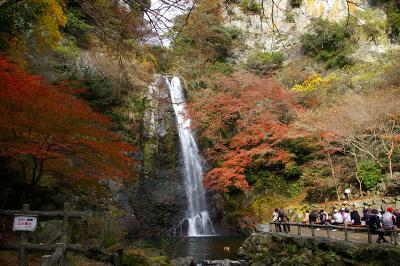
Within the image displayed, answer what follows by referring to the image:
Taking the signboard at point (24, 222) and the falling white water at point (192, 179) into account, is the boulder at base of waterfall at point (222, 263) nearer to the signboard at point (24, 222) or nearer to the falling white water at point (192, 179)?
the falling white water at point (192, 179)

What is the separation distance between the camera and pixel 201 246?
1591 centimetres

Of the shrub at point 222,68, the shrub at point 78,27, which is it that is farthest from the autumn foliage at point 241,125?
the shrub at point 78,27

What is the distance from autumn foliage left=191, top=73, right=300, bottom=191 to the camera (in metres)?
20.2

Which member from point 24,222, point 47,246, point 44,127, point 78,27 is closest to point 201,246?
point 44,127

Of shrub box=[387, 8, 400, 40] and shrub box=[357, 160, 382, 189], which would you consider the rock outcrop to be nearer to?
shrub box=[357, 160, 382, 189]

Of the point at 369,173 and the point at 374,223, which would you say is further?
the point at 369,173

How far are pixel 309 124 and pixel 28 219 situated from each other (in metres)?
16.0

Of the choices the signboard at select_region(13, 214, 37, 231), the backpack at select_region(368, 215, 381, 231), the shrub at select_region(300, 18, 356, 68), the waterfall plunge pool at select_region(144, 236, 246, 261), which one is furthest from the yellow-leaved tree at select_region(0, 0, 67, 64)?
the shrub at select_region(300, 18, 356, 68)

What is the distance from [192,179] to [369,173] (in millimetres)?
10300

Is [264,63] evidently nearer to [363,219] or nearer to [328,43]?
[328,43]

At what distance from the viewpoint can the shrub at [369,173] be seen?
1734 cm

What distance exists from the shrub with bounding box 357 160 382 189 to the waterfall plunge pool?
23.2 feet

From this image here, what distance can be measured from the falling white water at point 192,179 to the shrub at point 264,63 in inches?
316

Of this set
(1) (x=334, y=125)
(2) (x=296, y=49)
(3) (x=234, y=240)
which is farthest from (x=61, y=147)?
(2) (x=296, y=49)
